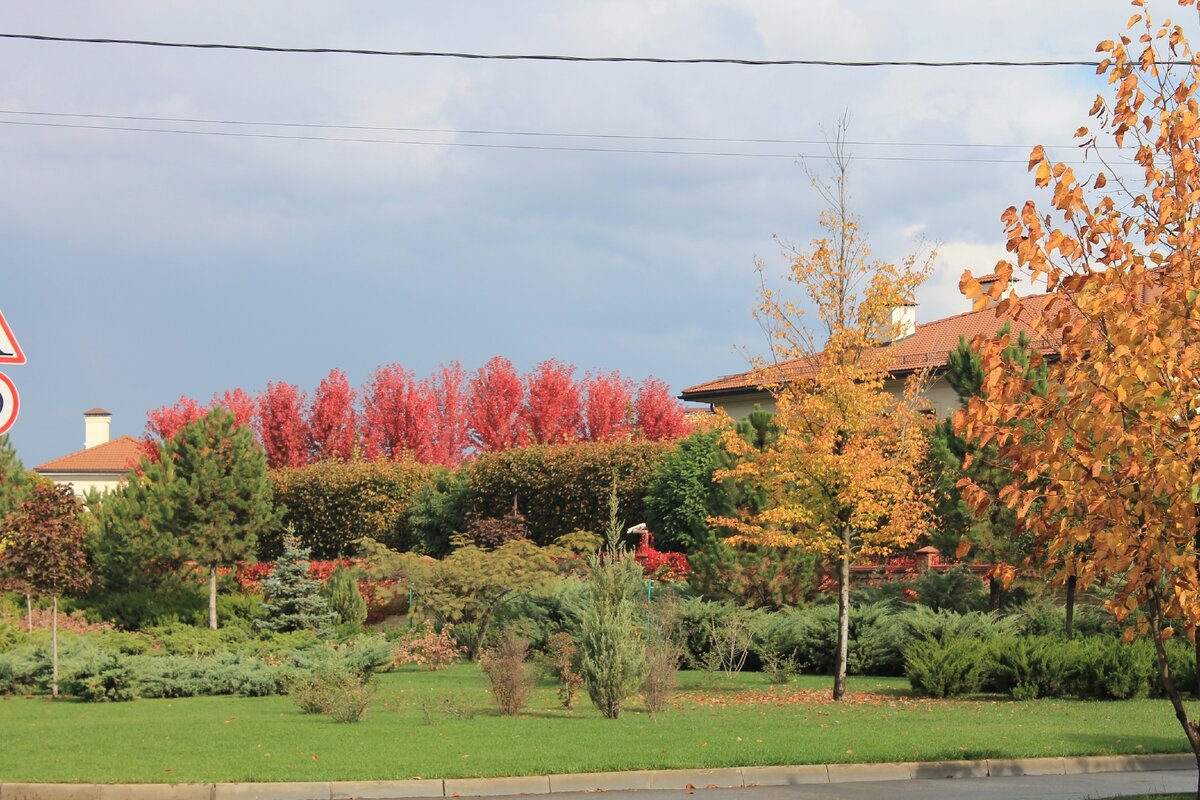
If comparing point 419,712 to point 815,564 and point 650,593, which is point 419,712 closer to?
point 650,593

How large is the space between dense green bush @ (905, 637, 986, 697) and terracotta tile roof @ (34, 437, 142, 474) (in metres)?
69.9

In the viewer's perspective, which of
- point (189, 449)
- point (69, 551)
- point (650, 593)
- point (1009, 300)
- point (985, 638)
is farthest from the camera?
point (189, 449)

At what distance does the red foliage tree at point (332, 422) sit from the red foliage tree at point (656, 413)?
527 inches

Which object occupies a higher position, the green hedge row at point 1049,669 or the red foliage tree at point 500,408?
the red foliage tree at point 500,408

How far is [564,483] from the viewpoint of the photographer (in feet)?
128

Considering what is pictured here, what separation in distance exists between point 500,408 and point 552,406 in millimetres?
2595

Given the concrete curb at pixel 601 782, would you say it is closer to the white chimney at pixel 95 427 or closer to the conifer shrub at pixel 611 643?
the conifer shrub at pixel 611 643

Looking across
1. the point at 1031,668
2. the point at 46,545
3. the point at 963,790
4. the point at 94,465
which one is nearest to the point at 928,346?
the point at 1031,668

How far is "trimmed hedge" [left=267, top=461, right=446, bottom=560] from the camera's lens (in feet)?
139

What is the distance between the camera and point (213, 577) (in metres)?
32.4

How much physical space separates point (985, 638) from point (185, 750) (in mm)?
13309

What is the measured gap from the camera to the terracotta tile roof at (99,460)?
82.4 metres

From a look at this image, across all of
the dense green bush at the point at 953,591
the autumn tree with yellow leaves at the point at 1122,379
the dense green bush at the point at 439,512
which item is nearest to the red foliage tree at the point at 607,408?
the dense green bush at the point at 439,512

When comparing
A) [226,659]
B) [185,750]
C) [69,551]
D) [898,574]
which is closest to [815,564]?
[898,574]
